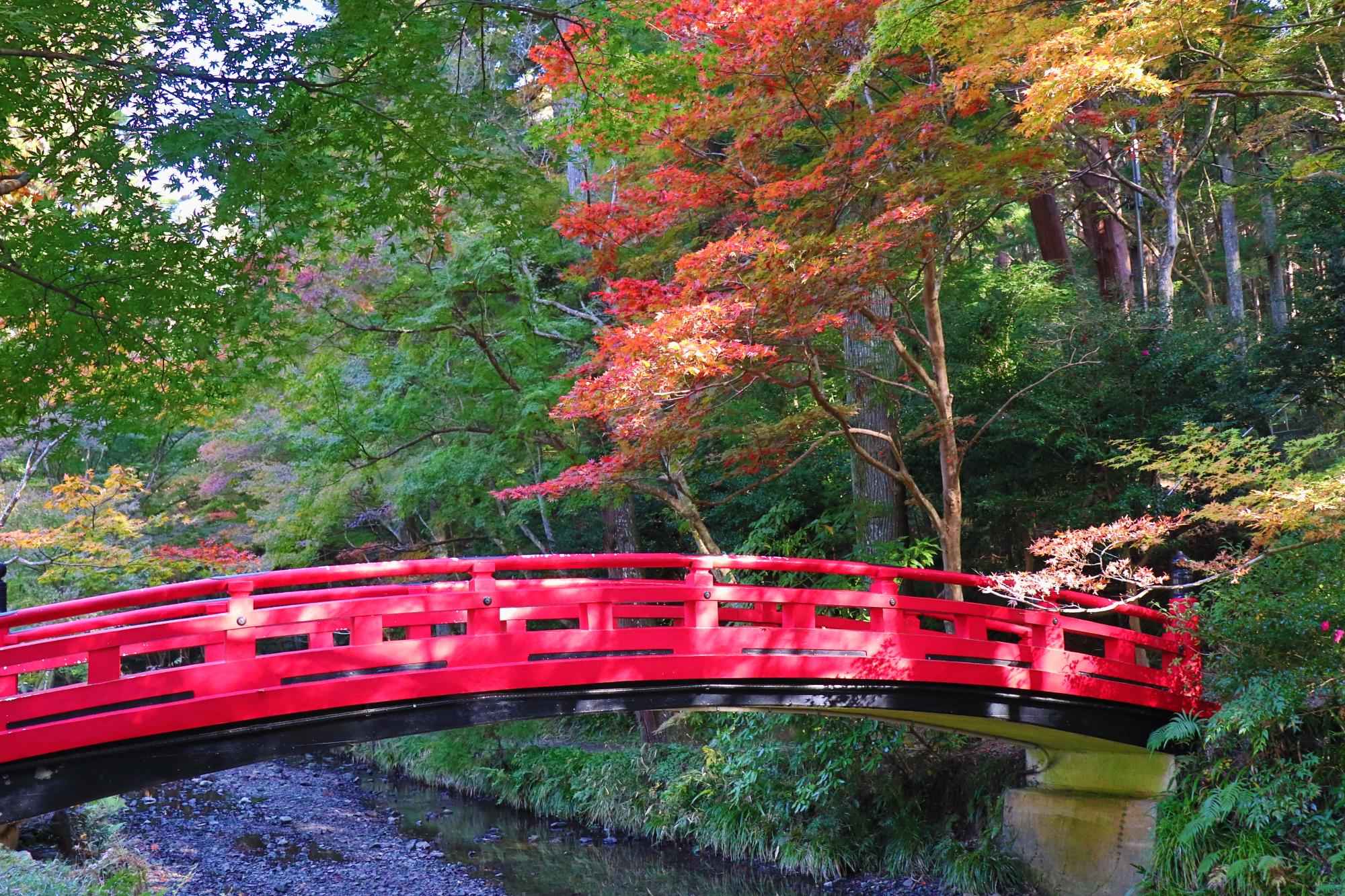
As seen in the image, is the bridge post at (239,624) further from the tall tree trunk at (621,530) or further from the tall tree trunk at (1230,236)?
the tall tree trunk at (1230,236)

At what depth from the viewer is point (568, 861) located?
39.8ft

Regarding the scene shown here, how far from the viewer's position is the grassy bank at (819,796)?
10047mm

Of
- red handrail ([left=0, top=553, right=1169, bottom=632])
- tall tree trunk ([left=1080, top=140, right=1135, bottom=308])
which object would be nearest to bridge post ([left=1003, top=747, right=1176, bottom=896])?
red handrail ([left=0, top=553, right=1169, bottom=632])

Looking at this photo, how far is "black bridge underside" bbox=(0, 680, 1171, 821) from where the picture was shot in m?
5.44

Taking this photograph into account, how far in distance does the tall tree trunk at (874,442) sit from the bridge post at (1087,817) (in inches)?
119

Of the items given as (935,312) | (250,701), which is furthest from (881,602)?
(250,701)

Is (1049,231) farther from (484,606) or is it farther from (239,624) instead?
(239,624)

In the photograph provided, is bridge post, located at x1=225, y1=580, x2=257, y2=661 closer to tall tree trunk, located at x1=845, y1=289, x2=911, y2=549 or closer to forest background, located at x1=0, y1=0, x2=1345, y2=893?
forest background, located at x1=0, y1=0, x2=1345, y2=893

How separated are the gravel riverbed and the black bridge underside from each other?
2.37m

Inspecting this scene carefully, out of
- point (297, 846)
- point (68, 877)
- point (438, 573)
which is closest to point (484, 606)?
point (438, 573)

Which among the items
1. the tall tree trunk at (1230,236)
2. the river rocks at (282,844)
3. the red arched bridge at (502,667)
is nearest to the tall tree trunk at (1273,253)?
the tall tree trunk at (1230,236)

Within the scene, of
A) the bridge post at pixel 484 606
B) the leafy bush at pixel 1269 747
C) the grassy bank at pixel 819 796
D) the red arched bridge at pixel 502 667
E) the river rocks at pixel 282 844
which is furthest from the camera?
the river rocks at pixel 282 844

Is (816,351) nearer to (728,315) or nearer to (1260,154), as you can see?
(728,315)

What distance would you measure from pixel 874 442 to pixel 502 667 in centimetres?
665
